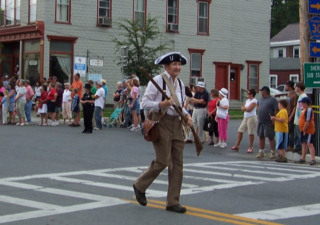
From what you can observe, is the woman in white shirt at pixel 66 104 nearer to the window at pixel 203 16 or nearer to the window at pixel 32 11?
the window at pixel 32 11

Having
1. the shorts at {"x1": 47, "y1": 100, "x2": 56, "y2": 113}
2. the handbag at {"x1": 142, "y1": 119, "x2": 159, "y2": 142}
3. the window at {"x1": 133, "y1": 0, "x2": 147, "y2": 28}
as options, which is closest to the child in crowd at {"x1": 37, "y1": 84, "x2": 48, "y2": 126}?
the shorts at {"x1": 47, "y1": 100, "x2": 56, "y2": 113}

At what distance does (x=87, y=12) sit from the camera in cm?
3353

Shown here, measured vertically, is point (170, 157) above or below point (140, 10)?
below

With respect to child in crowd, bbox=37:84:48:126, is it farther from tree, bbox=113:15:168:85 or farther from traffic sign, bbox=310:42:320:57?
traffic sign, bbox=310:42:320:57

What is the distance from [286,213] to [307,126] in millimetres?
6263

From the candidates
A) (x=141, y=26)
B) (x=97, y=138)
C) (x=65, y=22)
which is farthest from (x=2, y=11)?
(x=97, y=138)

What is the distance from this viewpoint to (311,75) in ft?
48.6

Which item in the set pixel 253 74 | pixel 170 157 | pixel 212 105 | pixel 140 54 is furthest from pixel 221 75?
pixel 170 157

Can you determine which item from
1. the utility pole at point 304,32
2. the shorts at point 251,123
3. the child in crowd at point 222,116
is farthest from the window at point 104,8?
the utility pole at point 304,32

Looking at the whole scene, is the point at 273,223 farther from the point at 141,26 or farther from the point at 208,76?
the point at 208,76

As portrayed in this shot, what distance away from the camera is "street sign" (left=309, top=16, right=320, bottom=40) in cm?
1498

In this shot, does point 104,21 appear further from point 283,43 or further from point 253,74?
point 283,43

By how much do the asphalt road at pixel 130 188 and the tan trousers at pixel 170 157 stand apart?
12.8 inches

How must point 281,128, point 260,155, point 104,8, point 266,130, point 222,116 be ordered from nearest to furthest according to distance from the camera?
point 281,128 → point 266,130 → point 260,155 → point 222,116 → point 104,8
